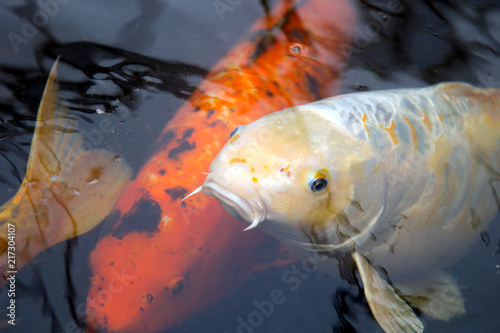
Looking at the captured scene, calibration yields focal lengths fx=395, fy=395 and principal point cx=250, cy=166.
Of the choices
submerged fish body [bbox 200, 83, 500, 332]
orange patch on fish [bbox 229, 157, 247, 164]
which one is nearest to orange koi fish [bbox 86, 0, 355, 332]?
submerged fish body [bbox 200, 83, 500, 332]

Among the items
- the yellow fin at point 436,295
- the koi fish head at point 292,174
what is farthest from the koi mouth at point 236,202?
the yellow fin at point 436,295

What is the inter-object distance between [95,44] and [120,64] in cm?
35

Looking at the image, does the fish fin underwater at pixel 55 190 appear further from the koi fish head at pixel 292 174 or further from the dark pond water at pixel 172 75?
the koi fish head at pixel 292 174

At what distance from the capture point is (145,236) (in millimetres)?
3010

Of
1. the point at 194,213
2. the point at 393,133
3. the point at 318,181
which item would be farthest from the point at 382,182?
the point at 194,213

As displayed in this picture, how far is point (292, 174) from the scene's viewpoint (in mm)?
2314

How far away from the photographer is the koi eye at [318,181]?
2.32m

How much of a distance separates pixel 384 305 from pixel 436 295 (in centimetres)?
85

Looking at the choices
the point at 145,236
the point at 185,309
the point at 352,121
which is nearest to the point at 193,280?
the point at 185,309

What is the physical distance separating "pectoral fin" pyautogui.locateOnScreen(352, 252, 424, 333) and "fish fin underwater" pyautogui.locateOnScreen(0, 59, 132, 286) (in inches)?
79.2

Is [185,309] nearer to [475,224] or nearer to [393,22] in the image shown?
[475,224]

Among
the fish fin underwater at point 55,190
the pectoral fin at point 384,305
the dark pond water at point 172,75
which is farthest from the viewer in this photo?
the dark pond water at point 172,75

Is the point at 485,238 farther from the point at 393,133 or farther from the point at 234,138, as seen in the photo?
the point at 234,138

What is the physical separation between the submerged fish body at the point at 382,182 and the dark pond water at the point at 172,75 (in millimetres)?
389
